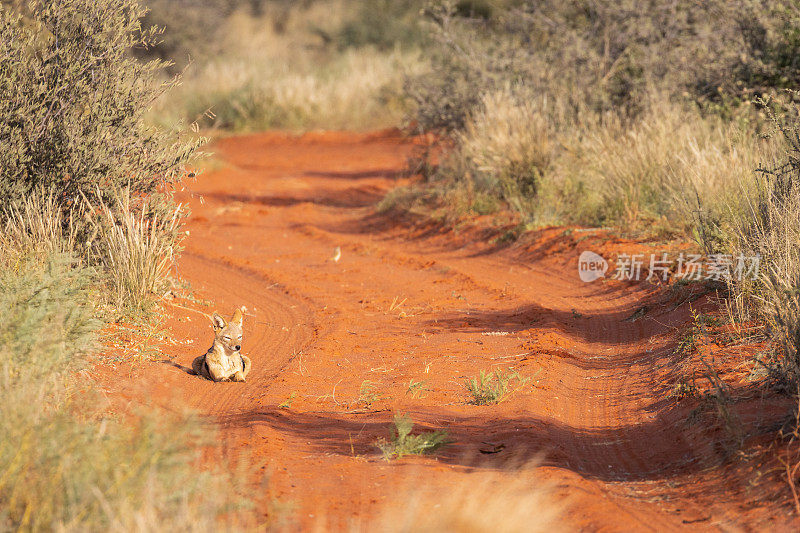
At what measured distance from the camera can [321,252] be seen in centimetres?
1070

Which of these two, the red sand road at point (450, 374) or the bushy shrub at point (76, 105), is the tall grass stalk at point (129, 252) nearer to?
the bushy shrub at point (76, 105)

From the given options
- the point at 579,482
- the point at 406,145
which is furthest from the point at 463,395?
the point at 406,145

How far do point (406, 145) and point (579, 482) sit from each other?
16.6 meters

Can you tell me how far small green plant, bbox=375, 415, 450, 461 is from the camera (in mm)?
4340

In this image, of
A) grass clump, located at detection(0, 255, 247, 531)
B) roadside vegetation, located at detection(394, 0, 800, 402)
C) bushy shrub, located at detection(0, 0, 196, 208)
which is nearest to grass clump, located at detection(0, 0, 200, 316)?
bushy shrub, located at detection(0, 0, 196, 208)

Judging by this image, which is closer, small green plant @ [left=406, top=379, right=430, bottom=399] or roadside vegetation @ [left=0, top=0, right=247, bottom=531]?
roadside vegetation @ [left=0, top=0, right=247, bottom=531]

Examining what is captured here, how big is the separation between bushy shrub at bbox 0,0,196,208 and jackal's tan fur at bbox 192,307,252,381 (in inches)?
78.3

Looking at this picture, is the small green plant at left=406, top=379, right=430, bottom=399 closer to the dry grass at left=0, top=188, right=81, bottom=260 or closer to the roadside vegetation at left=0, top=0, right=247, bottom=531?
the roadside vegetation at left=0, top=0, right=247, bottom=531

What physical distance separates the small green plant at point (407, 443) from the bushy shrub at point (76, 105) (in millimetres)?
3756

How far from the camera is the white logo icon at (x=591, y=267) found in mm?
8500

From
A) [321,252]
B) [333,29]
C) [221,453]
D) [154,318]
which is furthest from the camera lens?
[333,29]

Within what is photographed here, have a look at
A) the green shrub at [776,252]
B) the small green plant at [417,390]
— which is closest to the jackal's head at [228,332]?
the small green plant at [417,390]

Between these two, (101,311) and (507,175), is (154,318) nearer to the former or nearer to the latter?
(101,311)

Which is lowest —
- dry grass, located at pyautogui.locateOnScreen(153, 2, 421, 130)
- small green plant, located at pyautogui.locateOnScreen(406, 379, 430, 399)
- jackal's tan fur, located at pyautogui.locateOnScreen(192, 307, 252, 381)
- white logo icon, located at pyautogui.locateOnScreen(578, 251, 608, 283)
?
dry grass, located at pyautogui.locateOnScreen(153, 2, 421, 130)
